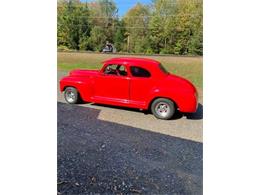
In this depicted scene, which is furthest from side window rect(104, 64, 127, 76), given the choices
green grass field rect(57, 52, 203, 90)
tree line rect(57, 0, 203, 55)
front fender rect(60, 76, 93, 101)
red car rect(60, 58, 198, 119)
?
tree line rect(57, 0, 203, 55)

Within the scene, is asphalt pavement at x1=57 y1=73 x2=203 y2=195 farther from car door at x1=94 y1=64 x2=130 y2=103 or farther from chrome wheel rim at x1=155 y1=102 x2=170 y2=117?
car door at x1=94 y1=64 x2=130 y2=103

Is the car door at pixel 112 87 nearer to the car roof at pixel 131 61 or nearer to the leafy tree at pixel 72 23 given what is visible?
the car roof at pixel 131 61

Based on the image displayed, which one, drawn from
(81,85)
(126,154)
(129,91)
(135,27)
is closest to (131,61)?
(135,27)

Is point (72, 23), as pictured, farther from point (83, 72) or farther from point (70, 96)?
point (70, 96)

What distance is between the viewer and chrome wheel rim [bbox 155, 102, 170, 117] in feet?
12.9

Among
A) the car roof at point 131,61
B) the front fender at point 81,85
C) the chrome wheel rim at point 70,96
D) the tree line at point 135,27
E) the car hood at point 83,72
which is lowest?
the chrome wheel rim at point 70,96

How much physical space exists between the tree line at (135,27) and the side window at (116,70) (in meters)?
0.64

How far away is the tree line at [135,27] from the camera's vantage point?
247cm

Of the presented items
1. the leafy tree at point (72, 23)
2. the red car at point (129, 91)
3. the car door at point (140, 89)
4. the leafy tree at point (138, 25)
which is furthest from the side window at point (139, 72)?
the leafy tree at point (72, 23)

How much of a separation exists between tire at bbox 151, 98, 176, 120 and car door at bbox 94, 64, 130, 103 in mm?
482

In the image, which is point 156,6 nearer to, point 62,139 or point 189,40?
point 189,40

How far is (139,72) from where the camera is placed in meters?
3.71
